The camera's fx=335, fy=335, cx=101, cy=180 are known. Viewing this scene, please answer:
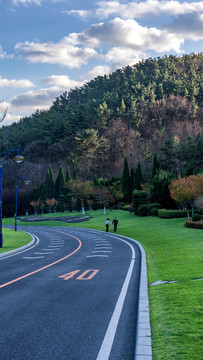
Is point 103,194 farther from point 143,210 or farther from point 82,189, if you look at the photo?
point 143,210

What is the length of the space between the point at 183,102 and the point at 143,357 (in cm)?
10531

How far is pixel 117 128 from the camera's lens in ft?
332

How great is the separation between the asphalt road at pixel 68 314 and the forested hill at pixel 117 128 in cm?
7564

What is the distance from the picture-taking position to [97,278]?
38.6 feet

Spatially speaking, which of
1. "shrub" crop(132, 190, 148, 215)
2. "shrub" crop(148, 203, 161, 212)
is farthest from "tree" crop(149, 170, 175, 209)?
"shrub" crop(132, 190, 148, 215)

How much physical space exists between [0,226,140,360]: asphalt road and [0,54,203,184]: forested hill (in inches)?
2978

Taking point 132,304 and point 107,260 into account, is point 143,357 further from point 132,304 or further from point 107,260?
point 107,260

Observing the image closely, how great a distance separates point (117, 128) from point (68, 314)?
315ft

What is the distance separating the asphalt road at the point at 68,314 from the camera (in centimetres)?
515

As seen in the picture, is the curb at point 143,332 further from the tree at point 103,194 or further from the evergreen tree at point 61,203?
the evergreen tree at point 61,203

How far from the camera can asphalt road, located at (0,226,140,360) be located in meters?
5.15

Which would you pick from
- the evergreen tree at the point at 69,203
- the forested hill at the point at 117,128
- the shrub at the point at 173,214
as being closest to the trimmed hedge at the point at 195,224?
the shrub at the point at 173,214

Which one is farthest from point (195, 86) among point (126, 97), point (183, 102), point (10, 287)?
point (10, 287)

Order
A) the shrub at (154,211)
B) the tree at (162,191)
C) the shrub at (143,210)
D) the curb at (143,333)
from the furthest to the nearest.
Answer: the shrub at (143,210)
the tree at (162,191)
the shrub at (154,211)
the curb at (143,333)
